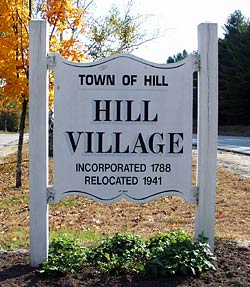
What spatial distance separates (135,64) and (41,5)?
7.75m

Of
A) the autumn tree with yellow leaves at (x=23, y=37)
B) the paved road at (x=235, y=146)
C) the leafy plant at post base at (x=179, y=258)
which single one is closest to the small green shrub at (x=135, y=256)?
the leafy plant at post base at (x=179, y=258)

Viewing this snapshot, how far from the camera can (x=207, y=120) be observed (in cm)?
454

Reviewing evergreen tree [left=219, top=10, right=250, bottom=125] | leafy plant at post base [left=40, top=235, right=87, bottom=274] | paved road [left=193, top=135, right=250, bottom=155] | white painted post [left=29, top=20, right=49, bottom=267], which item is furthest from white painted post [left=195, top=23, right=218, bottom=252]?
evergreen tree [left=219, top=10, right=250, bottom=125]

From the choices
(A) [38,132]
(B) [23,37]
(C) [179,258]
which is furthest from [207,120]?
(B) [23,37]

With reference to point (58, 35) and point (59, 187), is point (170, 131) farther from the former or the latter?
point (58, 35)

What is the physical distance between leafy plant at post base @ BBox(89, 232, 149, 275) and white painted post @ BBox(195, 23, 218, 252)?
2.00 feet

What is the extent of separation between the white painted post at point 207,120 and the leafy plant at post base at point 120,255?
24.0 inches

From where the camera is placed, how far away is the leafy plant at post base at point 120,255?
4.21 m

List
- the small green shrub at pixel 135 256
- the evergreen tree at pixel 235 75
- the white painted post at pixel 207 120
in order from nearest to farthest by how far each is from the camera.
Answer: the small green shrub at pixel 135 256 < the white painted post at pixel 207 120 < the evergreen tree at pixel 235 75

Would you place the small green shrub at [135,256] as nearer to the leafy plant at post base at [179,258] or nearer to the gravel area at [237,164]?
Answer: the leafy plant at post base at [179,258]

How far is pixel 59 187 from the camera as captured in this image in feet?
14.9

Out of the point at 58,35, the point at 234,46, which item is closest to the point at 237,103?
the point at 234,46

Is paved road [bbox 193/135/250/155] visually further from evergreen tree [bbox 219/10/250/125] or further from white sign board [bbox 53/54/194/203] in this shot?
evergreen tree [bbox 219/10/250/125]

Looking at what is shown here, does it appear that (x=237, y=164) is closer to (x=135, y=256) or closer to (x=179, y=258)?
(x=135, y=256)
